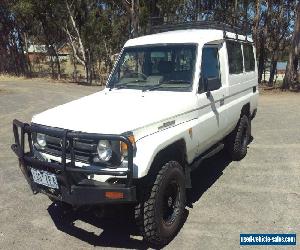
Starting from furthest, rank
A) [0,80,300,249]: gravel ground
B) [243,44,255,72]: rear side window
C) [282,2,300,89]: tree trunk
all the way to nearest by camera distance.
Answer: [282,2,300,89]: tree trunk, [243,44,255,72]: rear side window, [0,80,300,249]: gravel ground

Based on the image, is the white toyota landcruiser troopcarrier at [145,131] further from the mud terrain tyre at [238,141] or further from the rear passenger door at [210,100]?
the mud terrain tyre at [238,141]

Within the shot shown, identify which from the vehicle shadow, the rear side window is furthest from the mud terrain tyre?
the vehicle shadow

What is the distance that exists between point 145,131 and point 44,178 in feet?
4.08

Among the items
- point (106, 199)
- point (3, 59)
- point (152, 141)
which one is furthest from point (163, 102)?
point (3, 59)

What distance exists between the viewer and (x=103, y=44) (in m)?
36.1

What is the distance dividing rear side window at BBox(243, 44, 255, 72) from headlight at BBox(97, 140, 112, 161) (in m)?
4.38

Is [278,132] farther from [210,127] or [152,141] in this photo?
[152,141]

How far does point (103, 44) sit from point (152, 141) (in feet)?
108

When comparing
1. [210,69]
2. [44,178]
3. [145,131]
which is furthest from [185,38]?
[44,178]

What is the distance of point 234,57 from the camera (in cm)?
687

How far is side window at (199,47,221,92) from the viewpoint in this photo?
539 centimetres

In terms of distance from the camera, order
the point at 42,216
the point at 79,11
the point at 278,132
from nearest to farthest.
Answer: the point at 42,216, the point at 278,132, the point at 79,11

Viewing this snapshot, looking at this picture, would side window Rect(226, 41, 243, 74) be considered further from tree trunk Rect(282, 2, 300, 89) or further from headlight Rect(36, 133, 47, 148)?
tree trunk Rect(282, 2, 300, 89)

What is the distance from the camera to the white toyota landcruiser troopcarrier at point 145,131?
4023 millimetres
